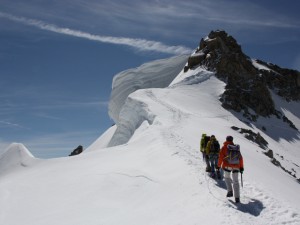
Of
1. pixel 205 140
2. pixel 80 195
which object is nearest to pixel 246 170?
pixel 205 140

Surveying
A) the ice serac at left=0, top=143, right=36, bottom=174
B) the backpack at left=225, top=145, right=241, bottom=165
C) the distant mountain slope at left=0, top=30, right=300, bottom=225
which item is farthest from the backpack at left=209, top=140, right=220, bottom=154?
the ice serac at left=0, top=143, right=36, bottom=174

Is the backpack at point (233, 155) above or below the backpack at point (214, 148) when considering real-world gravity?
above

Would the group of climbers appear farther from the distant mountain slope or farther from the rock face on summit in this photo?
the rock face on summit

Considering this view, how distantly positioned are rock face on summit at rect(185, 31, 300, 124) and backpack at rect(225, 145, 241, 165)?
107ft

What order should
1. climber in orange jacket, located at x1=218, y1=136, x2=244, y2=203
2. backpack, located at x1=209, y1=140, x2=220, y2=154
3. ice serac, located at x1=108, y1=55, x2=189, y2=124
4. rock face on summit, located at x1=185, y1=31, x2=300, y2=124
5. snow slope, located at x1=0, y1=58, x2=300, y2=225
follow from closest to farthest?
1. snow slope, located at x1=0, y1=58, x2=300, y2=225
2. climber in orange jacket, located at x1=218, y1=136, x2=244, y2=203
3. backpack, located at x1=209, y1=140, x2=220, y2=154
4. rock face on summit, located at x1=185, y1=31, x2=300, y2=124
5. ice serac, located at x1=108, y1=55, x2=189, y2=124

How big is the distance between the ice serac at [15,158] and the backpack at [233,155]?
1457 centimetres

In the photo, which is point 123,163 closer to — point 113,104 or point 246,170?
point 246,170

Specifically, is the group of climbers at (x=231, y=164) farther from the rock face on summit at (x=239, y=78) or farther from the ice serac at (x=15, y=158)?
the rock face on summit at (x=239, y=78)

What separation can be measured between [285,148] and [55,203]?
103 ft

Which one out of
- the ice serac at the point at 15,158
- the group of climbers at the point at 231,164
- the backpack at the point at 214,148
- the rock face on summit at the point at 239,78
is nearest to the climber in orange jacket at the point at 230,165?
the group of climbers at the point at 231,164

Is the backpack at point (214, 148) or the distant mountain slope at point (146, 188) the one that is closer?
the distant mountain slope at point (146, 188)

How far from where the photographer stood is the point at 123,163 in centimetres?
1722

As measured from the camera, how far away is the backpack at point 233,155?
1112 cm

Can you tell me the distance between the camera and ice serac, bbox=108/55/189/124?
178ft
